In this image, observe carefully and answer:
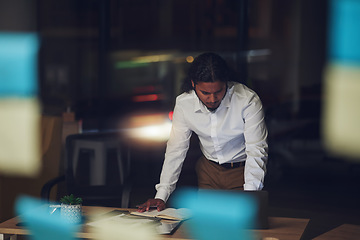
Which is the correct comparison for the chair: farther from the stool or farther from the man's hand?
the man's hand

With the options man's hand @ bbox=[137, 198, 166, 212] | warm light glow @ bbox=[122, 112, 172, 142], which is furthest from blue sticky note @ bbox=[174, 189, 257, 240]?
warm light glow @ bbox=[122, 112, 172, 142]

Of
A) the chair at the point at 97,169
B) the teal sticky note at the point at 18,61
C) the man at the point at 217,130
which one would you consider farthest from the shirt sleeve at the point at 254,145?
the teal sticky note at the point at 18,61

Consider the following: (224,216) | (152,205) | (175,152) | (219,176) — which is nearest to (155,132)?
(219,176)

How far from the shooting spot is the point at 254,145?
321 centimetres

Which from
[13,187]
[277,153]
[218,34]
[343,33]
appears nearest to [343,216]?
[277,153]

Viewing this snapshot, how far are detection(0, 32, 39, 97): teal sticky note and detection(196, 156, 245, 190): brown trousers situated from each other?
4.41 metres

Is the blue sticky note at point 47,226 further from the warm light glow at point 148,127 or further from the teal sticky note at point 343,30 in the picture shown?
the teal sticky note at point 343,30

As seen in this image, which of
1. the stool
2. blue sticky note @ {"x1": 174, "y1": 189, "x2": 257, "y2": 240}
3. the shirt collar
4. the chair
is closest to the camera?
blue sticky note @ {"x1": 174, "y1": 189, "x2": 257, "y2": 240}

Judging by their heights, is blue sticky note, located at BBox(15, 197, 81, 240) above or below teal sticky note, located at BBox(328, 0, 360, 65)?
below

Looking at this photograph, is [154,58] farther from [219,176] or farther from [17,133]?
[219,176]

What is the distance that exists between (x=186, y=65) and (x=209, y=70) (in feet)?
15.3

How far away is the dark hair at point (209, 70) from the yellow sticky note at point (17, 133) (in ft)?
12.3

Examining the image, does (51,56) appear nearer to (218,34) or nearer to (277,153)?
(218,34)

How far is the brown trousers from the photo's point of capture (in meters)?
3.55
